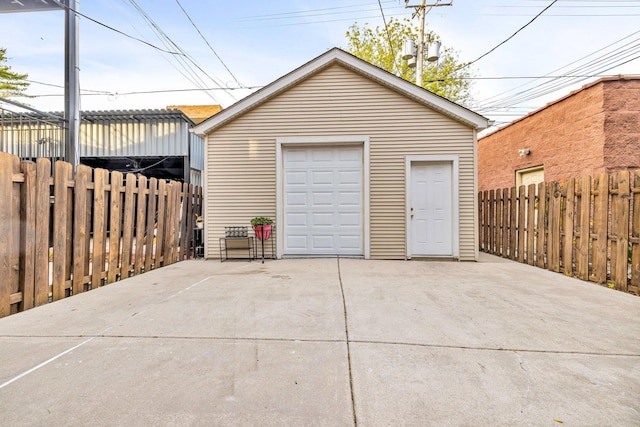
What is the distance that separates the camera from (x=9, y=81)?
17297mm

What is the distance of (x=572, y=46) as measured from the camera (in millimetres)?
14062

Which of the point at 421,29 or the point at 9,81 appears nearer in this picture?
the point at 421,29

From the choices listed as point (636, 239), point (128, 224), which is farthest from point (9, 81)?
point (636, 239)

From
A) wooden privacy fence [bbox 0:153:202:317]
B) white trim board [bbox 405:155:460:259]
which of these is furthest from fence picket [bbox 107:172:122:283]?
white trim board [bbox 405:155:460:259]

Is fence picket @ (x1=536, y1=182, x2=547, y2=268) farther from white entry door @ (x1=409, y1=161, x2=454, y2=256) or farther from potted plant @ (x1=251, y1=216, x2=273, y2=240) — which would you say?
potted plant @ (x1=251, y1=216, x2=273, y2=240)

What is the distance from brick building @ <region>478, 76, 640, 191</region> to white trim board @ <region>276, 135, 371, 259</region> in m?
5.55

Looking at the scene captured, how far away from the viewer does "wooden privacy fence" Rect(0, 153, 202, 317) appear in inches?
126

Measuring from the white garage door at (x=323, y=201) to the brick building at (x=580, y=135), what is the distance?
5.71 meters

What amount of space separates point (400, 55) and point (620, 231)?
677 inches

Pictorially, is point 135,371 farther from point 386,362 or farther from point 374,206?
point 374,206

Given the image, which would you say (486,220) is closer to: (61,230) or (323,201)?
(323,201)

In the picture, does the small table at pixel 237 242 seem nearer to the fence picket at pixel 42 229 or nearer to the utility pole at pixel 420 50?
the fence picket at pixel 42 229

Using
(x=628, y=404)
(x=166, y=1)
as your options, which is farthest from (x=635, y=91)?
(x=166, y=1)

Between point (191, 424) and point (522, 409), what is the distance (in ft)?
5.96
